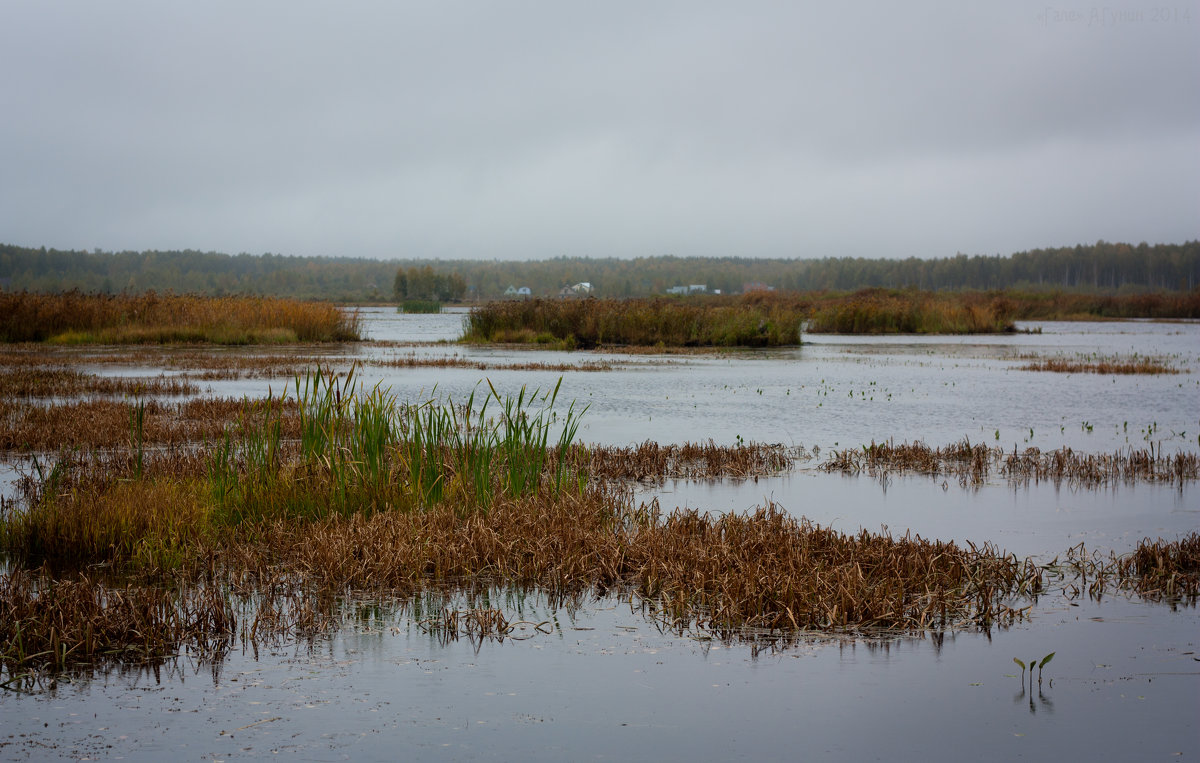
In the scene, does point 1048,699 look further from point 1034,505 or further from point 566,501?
point 1034,505

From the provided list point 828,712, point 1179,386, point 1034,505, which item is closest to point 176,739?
point 828,712

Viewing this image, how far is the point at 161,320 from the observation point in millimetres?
39344

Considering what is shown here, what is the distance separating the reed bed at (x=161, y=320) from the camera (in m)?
36.7

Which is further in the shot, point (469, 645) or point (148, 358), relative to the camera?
point (148, 358)

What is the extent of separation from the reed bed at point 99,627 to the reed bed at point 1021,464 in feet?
26.8

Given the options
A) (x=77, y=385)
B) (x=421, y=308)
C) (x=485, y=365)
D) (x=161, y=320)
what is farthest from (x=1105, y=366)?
(x=421, y=308)

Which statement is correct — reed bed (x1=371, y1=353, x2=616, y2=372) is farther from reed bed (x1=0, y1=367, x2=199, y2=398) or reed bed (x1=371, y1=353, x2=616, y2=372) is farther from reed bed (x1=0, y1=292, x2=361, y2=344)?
reed bed (x1=0, y1=292, x2=361, y2=344)

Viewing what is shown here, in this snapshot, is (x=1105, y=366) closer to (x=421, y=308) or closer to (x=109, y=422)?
(x=109, y=422)

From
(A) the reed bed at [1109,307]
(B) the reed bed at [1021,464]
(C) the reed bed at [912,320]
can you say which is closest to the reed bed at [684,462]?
(B) the reed bed at [1021,464]

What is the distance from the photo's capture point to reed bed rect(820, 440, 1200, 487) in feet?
37.0

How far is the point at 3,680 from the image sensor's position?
4.71 m

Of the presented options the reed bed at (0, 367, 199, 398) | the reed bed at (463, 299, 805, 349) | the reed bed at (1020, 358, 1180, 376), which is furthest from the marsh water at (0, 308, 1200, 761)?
the reed bed at (463, 299, 805, 349)

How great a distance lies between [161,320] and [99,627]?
37581 millimetres

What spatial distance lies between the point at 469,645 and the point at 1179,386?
22.7 meters
